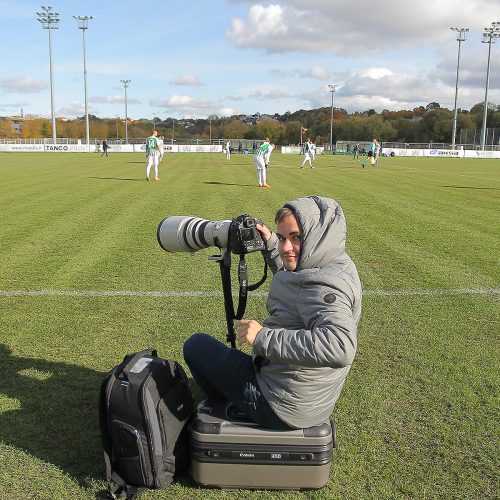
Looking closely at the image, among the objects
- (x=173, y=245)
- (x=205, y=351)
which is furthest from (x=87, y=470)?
(x=173, y=245)

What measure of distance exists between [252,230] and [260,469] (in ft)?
3.81

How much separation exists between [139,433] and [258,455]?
579 mm

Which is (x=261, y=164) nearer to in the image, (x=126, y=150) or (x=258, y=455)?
(x=258, y=455)

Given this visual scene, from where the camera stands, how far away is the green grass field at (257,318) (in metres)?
2.80

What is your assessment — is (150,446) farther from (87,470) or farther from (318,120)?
(318,120)

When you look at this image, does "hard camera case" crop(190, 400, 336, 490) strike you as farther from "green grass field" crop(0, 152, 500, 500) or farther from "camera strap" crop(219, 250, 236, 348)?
"camera strap" crop(219, 250, 236, 348)

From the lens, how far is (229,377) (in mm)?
2850

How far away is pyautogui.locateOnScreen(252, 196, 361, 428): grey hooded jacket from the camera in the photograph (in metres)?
2.28

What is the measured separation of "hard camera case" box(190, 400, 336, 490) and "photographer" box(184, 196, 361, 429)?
0.06 metres

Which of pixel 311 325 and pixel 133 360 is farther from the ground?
pixel 311 325

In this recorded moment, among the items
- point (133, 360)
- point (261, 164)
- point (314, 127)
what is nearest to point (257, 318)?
point (133, 360)

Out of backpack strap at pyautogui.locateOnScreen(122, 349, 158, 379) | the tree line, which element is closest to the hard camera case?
backpack strap at pyautogui.locateOnScreen(122, 349, 158, 379)

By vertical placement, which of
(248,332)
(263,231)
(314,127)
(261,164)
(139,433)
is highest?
(314,127)

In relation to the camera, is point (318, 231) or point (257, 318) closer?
point (318, 231)
